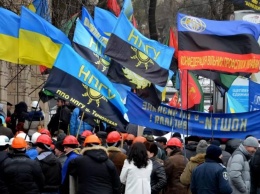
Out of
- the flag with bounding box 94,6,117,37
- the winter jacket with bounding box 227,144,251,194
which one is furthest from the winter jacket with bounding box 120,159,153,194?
the flag with bounding box 94,6,117,37

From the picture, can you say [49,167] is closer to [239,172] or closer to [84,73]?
[84,73]

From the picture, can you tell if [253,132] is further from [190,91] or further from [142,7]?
[142,7]

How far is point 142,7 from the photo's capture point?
5138 centimetres

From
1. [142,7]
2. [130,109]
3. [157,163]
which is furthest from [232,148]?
[142,7]

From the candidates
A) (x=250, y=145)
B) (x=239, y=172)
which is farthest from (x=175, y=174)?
(x=250, y=145)

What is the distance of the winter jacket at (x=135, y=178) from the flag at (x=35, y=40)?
152 inches

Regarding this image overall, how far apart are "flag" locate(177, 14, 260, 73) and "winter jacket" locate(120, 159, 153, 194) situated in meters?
2.92

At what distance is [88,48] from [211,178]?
5573 millimetres

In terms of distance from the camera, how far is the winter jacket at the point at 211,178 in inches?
508

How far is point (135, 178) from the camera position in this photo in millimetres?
13469

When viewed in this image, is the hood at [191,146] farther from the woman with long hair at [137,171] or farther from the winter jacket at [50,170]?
the winter jacket at [50,170]

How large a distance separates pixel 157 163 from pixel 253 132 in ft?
11.3

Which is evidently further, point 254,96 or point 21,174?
point 254,96

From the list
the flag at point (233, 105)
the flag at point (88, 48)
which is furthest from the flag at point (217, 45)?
the flag at point (233, 105)
